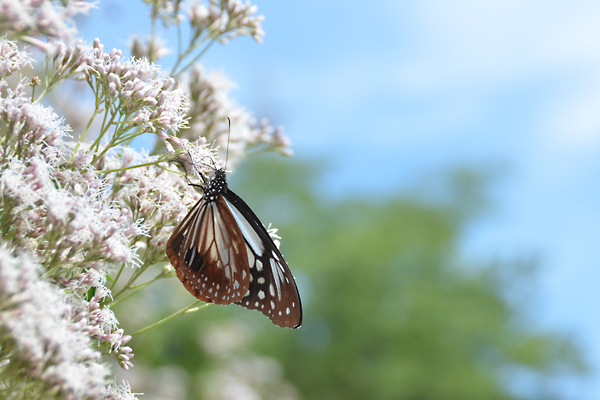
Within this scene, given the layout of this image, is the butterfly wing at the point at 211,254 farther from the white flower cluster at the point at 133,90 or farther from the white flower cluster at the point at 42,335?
the white flower cluster at the point at 42,335

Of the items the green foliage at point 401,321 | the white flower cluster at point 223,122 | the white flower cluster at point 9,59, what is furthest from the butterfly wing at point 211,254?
the green foliage at point 401,321

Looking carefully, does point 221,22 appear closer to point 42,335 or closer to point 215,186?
point 215,186

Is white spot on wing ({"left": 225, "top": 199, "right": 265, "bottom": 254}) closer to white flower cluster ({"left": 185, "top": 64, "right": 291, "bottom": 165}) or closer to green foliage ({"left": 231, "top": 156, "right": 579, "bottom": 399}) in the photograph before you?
white flower cluster ({"left": 185, "top": 64, "right": 291, "bottom": 165})

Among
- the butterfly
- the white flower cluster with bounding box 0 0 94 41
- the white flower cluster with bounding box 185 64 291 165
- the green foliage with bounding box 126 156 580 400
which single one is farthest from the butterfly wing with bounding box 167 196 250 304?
the green foliage with bounding box 126 156 580 400

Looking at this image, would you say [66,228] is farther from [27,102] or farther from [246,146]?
[246,146]

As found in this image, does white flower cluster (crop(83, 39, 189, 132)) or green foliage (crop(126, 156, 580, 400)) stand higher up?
green foliage (crop(126, 156, 580, 400))

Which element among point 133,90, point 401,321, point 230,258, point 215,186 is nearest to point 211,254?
point 230,258
